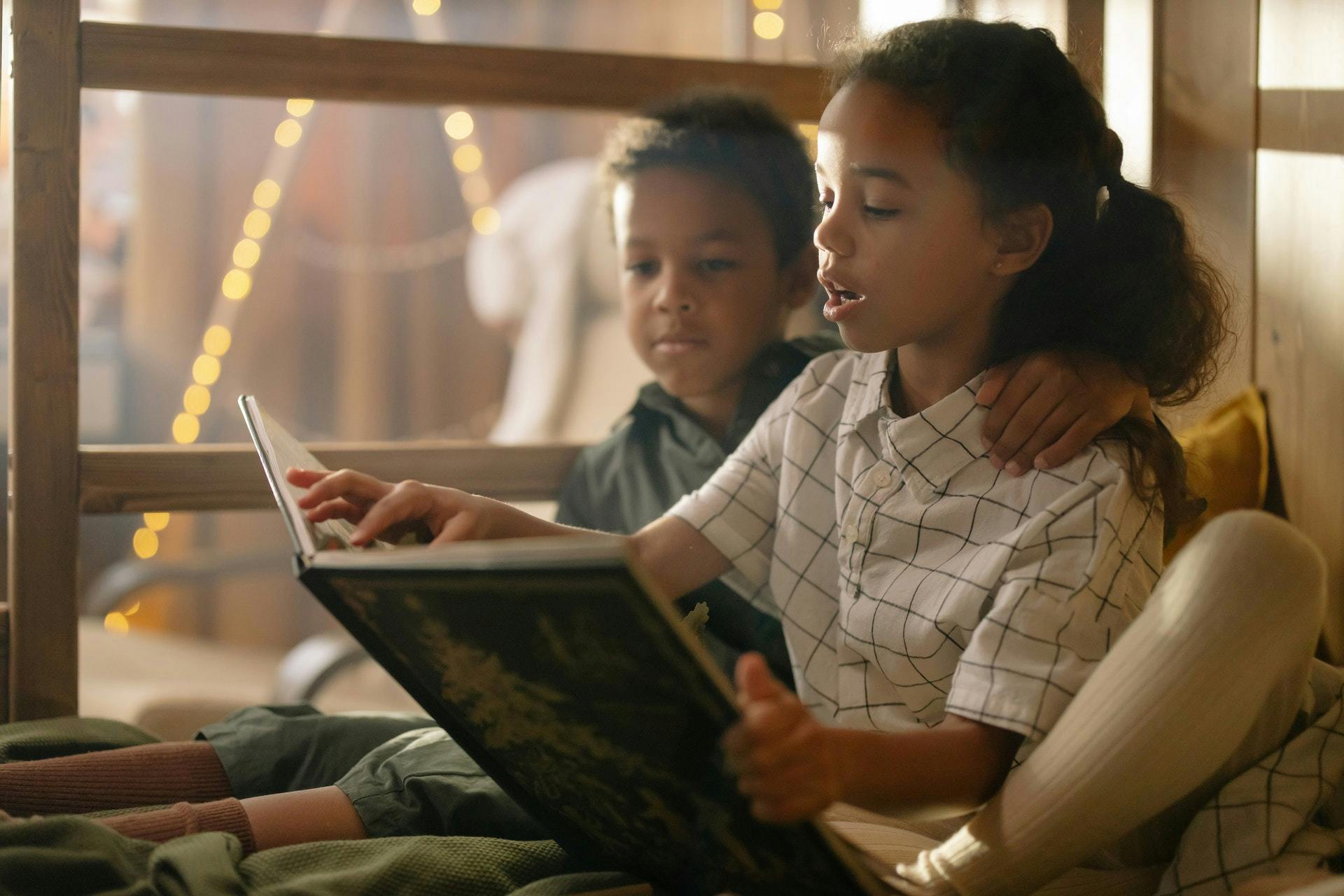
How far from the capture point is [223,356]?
2602mm

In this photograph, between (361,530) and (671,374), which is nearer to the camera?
(361,530)

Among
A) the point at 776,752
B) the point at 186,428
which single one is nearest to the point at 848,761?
the point at 776,752

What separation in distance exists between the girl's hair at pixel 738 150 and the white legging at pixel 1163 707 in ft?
2.22

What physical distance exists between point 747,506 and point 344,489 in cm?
33

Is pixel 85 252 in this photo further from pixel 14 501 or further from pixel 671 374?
pixel 671 374

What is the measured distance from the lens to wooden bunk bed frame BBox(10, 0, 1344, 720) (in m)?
1.08

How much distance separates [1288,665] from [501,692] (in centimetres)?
43

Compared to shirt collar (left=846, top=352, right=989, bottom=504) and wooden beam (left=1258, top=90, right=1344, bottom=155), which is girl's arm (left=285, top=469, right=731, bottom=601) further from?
wooden beam (left=1258, top=90, right=1344, bottom=155)

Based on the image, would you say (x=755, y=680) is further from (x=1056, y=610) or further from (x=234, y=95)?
(x=234, y=95)

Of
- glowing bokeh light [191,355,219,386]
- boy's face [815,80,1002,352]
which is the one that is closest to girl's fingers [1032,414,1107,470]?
boy's face [815,80,1002,352]

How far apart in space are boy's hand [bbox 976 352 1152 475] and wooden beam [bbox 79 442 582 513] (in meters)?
0.55

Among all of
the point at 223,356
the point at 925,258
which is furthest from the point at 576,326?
the point at 925,258

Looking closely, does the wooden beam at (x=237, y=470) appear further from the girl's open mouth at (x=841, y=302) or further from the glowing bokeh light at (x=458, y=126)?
the glowing bokeh light at (x=458, y=126)

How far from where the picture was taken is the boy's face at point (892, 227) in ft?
2.65
